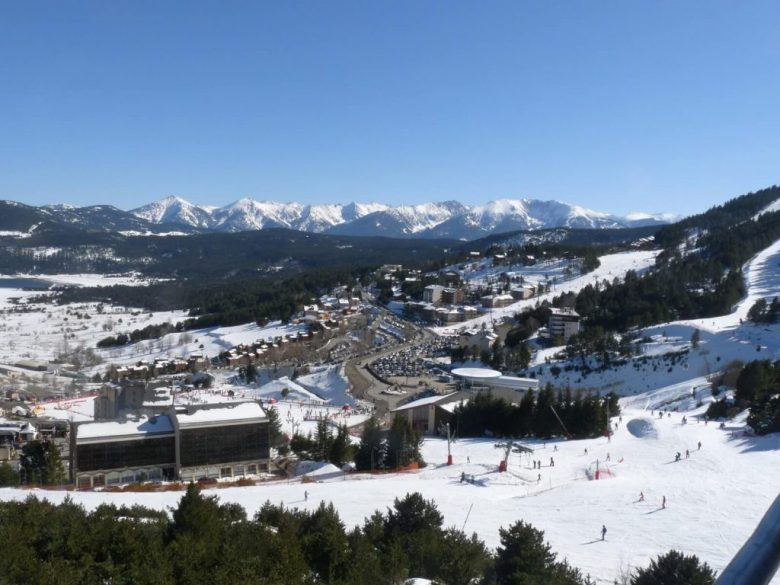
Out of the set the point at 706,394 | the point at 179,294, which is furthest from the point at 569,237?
the point at 706,394

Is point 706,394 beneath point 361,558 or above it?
beneath

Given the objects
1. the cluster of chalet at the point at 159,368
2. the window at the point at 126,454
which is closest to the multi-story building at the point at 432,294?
the cluster of chalet at the point at 159,368

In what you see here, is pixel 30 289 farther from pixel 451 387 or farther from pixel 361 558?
pixel 361 558

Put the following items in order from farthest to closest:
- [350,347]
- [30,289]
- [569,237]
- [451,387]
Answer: [569,237] → [30,289] → [350,347] → [451,387]

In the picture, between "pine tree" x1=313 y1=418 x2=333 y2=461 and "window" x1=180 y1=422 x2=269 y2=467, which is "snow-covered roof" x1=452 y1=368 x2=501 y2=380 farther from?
"window" x1=180 y1=422 x2=269 y2=467

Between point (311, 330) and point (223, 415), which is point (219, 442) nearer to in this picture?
point (223, 415)
